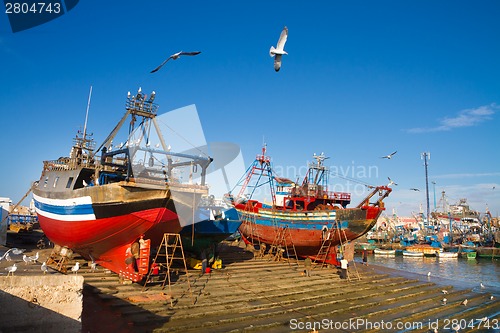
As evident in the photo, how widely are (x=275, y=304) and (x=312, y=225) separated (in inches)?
444

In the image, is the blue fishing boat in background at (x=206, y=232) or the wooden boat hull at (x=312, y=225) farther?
the wooden boat hull at (x=312, y=225)

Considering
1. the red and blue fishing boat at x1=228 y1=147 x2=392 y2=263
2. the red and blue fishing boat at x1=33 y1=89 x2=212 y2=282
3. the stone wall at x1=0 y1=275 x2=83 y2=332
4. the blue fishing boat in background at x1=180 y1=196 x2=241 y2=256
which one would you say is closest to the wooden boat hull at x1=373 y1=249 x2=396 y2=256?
the red and blue fishing boat at x1=228 y1=147 x2=392 y2=263

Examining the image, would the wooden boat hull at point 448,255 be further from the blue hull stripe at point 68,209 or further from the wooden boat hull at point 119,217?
the blue hull stripe at point 68,209

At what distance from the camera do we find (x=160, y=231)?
12422mm

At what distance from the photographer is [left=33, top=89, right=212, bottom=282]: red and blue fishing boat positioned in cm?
1154

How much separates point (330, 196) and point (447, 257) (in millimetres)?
28915

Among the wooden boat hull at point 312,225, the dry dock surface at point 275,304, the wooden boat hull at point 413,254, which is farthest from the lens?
the wooden boat hull at point 413,254

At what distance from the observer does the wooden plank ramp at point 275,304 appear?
9.19 m

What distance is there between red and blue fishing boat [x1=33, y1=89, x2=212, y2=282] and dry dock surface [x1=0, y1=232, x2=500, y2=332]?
1.09 m

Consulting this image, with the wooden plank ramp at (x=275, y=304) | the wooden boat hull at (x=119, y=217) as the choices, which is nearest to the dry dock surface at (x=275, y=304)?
the wooden plank ramp at (x=275, y=304)

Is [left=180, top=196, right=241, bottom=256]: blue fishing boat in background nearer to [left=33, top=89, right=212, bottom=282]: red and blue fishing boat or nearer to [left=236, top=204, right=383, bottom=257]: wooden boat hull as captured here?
[left=33, top=89, right=212, bottom=282]: red and blue fishing boat

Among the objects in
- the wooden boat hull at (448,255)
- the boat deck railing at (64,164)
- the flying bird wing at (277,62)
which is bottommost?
the wooden boat hull at (448,255)

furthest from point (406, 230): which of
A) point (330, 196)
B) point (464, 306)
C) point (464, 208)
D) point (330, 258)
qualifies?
point (464, 306)

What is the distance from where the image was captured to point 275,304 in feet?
37.0
